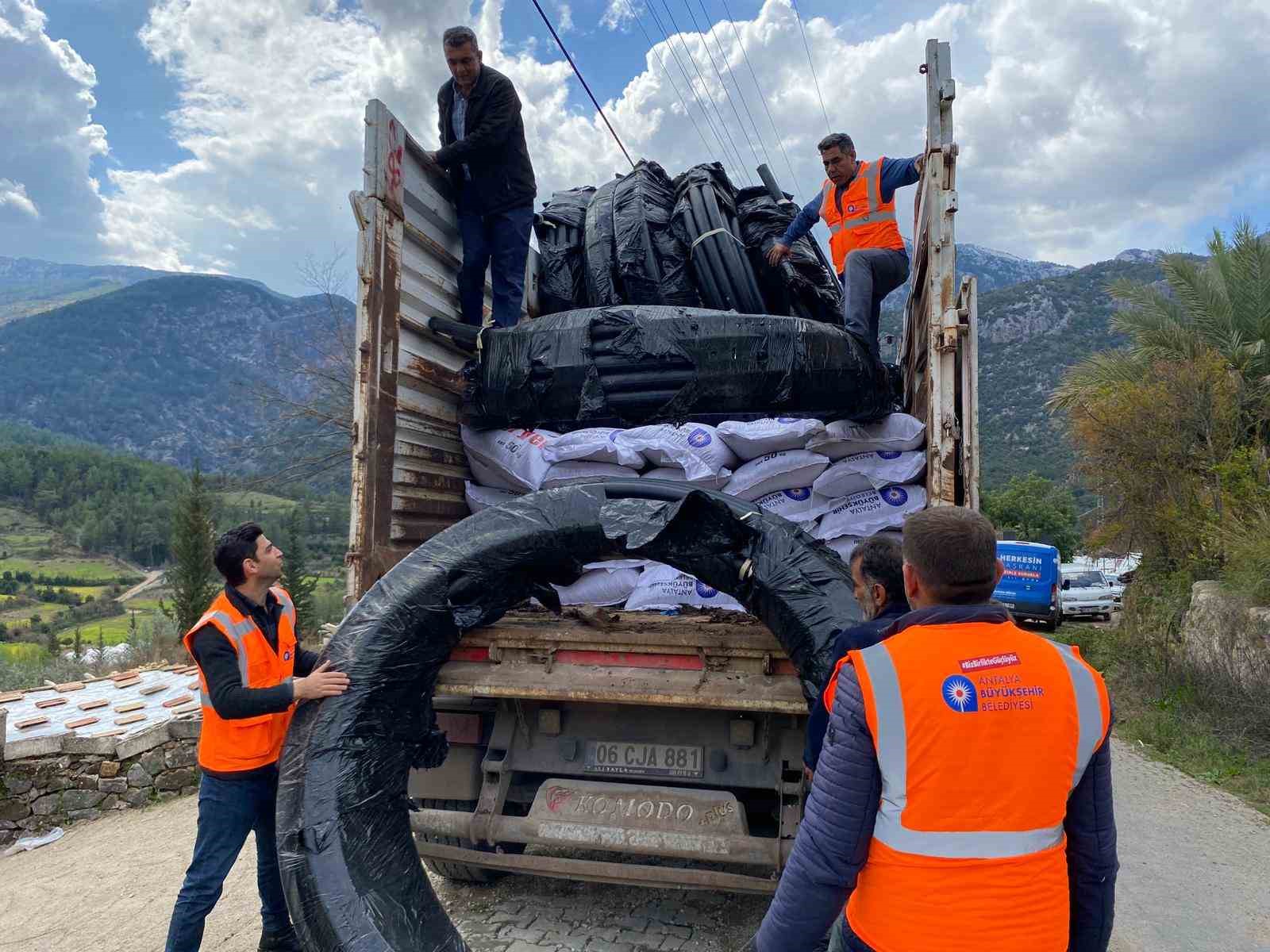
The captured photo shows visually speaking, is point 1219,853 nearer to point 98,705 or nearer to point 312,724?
point 312,724

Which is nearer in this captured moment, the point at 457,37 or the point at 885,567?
the point at 885,567

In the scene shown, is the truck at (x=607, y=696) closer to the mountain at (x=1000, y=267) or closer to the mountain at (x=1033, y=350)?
the mountain at (x=1033, y=350)

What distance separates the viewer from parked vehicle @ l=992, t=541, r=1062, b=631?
1603 cm

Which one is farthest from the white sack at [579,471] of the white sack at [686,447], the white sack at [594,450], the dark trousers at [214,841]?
the dark trousers at [214,841]

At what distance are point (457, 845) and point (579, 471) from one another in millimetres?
1604

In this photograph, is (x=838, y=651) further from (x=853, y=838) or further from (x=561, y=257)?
(x=561, y=257)

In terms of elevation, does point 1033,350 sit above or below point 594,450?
above

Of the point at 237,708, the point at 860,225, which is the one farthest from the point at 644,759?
the point at 860,225

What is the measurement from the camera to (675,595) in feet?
11.7

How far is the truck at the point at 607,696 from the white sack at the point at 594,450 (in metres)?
0.67

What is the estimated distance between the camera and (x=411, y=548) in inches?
150

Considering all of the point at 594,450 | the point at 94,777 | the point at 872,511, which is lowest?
the point at 94,777

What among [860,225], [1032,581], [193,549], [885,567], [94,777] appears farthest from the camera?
[193,549]

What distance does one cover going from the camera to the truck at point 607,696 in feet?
8.89
